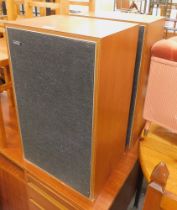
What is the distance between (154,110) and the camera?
0.87 meters

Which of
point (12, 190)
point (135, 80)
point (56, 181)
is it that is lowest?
point (12, 190)

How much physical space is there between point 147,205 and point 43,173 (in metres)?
0.47

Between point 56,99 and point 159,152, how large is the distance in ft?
1.54

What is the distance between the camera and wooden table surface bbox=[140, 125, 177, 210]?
77 cm

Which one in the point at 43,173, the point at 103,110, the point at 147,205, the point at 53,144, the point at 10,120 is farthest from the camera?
the point at 10,120

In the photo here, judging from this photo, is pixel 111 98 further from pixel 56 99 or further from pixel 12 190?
pixel 12 190


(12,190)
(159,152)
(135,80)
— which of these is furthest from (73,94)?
(12,190)

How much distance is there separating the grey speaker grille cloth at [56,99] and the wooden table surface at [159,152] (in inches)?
9.5

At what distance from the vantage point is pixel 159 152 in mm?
867

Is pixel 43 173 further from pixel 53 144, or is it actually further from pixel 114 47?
pixel 114 47

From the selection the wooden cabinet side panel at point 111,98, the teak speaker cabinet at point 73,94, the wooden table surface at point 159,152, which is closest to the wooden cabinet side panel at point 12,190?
the teak speaker cabinet at point 73,94

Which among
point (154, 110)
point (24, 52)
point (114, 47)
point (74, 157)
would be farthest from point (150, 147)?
point (24, 52)

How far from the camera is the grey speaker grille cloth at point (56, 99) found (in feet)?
1.82

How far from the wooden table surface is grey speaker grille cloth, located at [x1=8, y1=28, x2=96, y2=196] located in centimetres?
24
